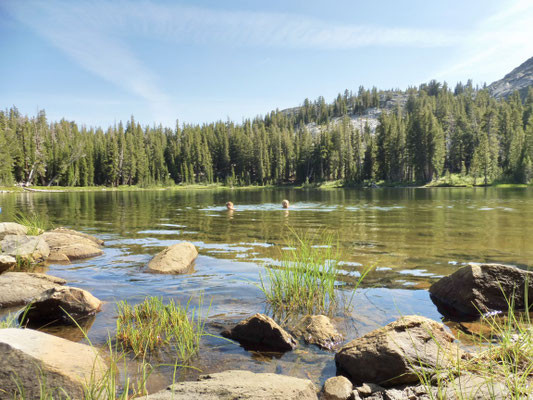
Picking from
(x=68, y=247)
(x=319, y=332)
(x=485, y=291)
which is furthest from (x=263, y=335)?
(x=68, y=247)

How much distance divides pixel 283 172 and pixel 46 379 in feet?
→ 403

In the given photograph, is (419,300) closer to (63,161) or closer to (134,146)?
(63,161)

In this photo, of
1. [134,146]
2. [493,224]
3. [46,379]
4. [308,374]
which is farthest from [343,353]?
[134,146]

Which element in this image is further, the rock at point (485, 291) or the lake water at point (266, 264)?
the rock at point (485, 291)

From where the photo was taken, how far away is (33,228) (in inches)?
503

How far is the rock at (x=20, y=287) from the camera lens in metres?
6.88

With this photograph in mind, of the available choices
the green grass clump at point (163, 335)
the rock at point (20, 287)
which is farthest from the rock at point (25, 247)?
the green grass clump at point (163, 335)

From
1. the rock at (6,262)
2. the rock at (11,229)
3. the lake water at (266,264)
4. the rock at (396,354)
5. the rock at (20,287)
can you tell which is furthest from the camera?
the rock at (11,229)

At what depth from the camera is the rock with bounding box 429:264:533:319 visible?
6.52 meters

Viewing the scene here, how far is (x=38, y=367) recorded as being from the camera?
350 cm

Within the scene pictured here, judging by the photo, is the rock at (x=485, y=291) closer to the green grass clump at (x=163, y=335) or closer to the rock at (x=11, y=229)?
the green grass clump at (x=163, y=335)

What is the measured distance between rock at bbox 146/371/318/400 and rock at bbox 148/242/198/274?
5981 mm

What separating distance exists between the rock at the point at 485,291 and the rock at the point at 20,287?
754cm

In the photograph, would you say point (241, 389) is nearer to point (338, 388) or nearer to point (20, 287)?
point (338, 388)
